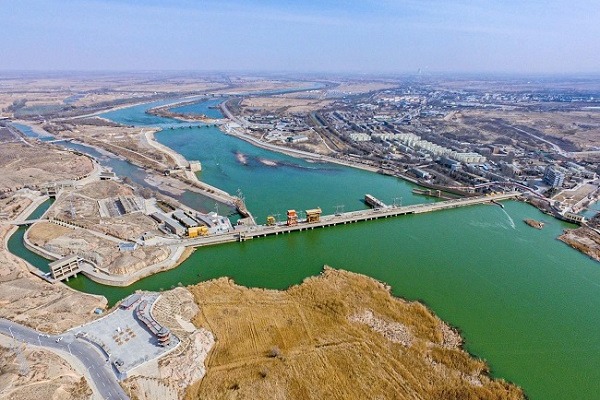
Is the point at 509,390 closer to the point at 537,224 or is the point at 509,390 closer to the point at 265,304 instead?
the point at 265,304

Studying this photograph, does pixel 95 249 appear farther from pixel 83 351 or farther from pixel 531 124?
pixel 531 124

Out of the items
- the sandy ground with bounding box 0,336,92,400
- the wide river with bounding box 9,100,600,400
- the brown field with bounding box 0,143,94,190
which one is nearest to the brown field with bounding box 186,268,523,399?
the wide river with bounding box 9,100,600,400

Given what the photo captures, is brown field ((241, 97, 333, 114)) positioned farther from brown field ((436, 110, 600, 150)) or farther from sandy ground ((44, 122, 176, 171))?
sandy ground ((44, 122, 176, 171))

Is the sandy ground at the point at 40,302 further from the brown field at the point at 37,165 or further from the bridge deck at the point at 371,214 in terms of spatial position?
the brown field at the point at 37,165

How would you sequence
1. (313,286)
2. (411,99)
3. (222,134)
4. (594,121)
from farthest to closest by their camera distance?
1. (411,99)
2. (594,121)
3. (222,134)
4. (313,286)

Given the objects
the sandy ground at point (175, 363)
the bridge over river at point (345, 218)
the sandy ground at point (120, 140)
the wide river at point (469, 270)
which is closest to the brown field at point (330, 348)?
the sandy ground at point (175, 363)

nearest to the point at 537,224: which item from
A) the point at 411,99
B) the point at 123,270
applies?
the point at 123,270

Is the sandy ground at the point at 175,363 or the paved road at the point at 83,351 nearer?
the paved road at the point at 83,351
